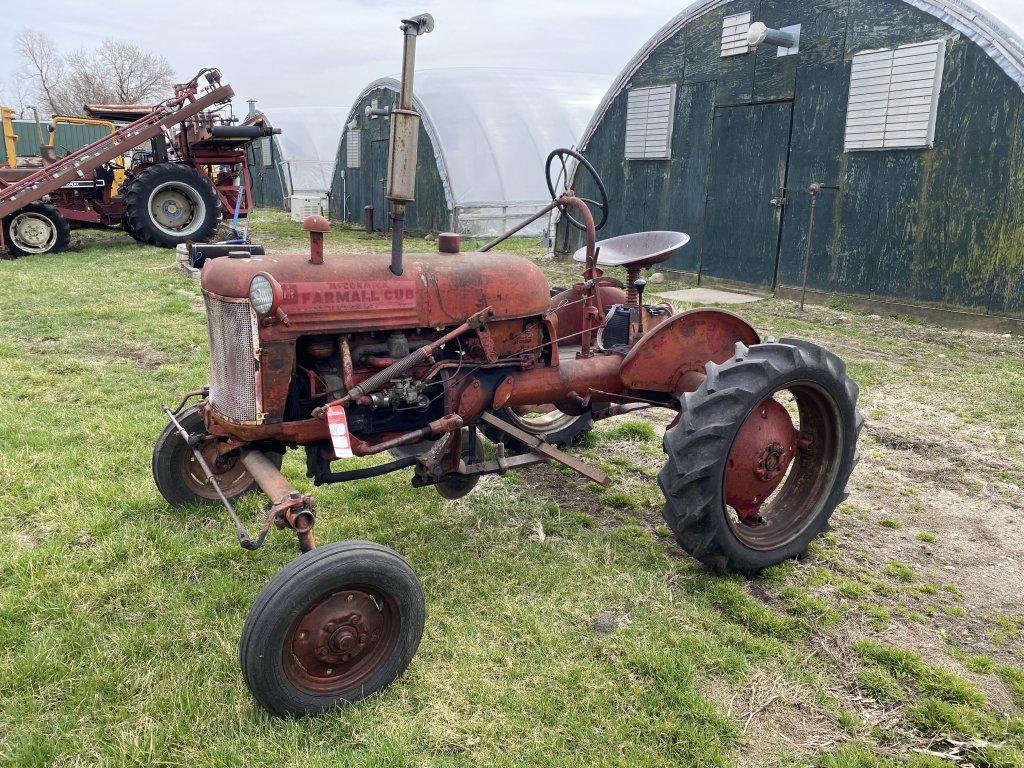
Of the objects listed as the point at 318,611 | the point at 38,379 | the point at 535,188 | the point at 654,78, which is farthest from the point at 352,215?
the point at 318,611

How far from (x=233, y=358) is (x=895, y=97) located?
7815 millimetres

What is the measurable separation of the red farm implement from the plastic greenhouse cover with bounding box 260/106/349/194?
8.98 meters

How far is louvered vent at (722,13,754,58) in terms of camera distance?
9.21m

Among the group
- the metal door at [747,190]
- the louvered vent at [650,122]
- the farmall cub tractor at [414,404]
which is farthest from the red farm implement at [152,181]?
the farmall cub tractor at [414,404]

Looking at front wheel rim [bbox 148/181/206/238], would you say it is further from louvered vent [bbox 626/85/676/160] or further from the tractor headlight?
the tractor headlight

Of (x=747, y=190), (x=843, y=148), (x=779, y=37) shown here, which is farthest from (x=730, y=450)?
(x=779, y=37)

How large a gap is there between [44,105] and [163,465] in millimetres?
45666

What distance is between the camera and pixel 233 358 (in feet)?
8.32

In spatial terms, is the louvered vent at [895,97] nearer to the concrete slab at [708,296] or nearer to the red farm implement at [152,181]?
the concrete slab at [708,296]

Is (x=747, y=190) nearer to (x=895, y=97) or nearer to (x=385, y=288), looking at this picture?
(x=895, y=97)

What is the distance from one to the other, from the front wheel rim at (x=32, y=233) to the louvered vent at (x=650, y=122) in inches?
348

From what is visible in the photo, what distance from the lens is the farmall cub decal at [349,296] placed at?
2.50m

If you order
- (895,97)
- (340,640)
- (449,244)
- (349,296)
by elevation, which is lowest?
(340,640)

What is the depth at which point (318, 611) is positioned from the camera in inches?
85.9
